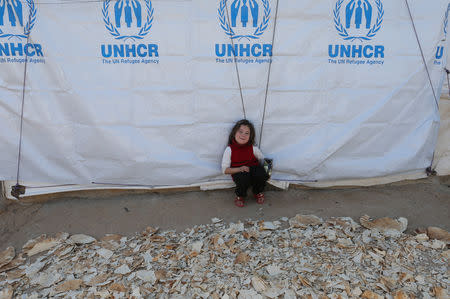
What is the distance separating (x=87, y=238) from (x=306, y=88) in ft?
6.70

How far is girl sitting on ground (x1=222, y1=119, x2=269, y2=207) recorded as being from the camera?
2.71 m

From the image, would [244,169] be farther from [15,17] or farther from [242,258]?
[15,17]

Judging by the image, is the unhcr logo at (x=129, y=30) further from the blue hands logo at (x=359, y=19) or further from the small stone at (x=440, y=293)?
the small stone at (x=440, y=293)

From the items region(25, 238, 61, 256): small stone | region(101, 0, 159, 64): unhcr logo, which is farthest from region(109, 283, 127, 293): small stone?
region(101, 0, 159, 64): unhcr logo

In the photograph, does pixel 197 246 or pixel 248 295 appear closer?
pixel 248 295

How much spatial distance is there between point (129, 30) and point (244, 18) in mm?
872

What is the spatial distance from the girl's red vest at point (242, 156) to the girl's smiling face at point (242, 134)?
0.24 feet

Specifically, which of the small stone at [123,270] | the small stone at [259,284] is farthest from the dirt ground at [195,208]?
the small stone at [259,284]

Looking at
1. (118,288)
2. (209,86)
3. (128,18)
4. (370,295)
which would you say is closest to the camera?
(370,295)

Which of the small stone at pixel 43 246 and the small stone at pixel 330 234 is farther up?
the small stone at pixel 330 234

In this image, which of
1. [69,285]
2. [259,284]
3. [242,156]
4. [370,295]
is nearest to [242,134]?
[242,156]

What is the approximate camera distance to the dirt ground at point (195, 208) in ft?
8.82

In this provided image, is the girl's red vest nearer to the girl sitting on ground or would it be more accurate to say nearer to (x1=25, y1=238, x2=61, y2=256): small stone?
the girl sitting on ground

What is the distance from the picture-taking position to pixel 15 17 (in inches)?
99.0
